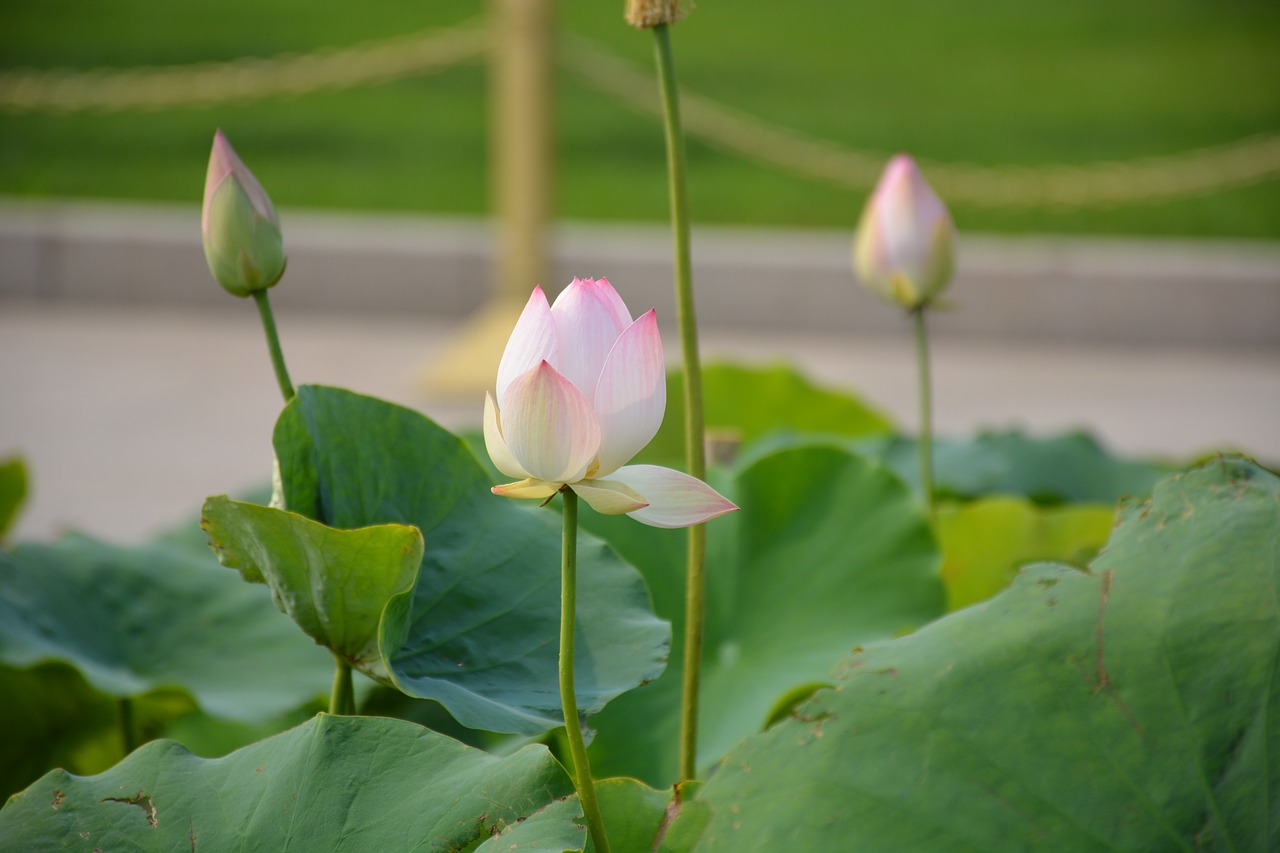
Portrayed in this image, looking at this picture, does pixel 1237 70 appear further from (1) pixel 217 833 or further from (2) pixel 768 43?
Result: (1) pixel 217 833

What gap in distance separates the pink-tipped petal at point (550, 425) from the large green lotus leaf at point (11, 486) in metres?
0.62

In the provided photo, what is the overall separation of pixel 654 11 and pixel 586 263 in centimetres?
295

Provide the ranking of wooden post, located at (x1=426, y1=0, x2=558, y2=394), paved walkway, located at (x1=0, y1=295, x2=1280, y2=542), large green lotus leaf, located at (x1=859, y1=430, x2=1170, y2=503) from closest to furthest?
large green lotus leaf, located at (x1=859, y1=430, x2=1170, y2=503)
paved walkway, located at (x1=0, y1=295, x2=1280, y2=542)
wooden post, located at (x1=426, y1=0, x2=558, y2=394)

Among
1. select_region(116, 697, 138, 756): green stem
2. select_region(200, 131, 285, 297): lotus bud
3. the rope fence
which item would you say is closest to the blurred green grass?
the rope fence

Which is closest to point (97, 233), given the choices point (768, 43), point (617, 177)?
point (617, 177)

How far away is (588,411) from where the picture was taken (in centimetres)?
39

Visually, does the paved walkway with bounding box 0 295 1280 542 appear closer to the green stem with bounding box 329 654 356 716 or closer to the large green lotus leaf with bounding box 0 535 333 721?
the large green lotus leaf with bounding box 0 535 333 721

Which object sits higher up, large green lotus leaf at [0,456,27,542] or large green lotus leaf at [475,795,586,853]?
large green lotus leaf at [0,456,27,542]

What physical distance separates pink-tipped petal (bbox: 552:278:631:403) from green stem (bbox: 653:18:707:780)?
0.15 feet

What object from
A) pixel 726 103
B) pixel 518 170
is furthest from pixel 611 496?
pixel 726 103

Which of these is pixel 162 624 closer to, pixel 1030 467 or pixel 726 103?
pixel 1030 467

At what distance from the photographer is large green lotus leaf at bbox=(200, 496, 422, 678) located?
47 centimetres

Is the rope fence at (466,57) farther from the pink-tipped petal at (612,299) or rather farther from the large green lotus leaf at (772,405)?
the pink-tipped petal at (612,299)

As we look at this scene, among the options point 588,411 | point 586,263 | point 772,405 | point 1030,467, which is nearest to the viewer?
point 588,411
